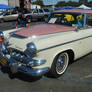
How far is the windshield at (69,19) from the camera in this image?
4.05 metres

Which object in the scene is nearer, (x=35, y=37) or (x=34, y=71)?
(x=34, y=71)

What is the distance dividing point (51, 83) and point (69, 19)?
2020mm

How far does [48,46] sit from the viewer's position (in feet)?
9.75

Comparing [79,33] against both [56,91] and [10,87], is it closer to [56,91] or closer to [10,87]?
[56,91]

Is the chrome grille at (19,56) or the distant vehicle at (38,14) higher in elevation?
the distant vehicle at (38,14)

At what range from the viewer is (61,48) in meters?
3.21

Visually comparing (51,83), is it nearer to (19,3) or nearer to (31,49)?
(31,49)

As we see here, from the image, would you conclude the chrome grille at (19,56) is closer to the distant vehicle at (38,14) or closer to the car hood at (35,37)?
the car hood at (35,37)

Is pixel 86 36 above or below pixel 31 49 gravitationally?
above

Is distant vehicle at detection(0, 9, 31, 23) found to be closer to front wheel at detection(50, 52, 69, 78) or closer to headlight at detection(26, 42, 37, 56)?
front wheel at detection(50, 52, 69, 78)

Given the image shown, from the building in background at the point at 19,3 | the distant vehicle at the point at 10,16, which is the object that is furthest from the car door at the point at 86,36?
the building in background at the point at 19,3

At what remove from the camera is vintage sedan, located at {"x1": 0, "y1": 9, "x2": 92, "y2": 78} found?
2.87m

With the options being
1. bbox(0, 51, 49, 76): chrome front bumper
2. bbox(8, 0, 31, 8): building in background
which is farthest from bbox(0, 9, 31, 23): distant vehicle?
bbox(0, 51, 49, 76): chrome front bumper

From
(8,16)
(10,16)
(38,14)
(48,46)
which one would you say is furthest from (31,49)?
(38,14)
